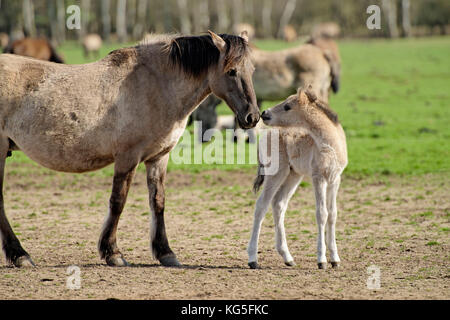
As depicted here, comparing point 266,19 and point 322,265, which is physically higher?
point 266,19

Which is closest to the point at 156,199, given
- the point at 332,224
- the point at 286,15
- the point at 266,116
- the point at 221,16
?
the point at 266,116

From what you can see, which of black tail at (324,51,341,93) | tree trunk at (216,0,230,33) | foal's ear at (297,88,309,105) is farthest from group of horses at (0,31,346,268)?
tree trunk at (216,0,230,33)

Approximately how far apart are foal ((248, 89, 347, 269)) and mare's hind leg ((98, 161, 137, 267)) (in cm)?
159

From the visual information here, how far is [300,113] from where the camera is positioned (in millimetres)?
8289

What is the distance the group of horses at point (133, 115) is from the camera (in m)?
7.86

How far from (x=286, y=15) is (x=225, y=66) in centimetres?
7223

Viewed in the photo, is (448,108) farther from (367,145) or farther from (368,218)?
(368,218)

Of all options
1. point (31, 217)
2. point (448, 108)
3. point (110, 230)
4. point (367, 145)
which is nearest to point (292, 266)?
point (110, 230)

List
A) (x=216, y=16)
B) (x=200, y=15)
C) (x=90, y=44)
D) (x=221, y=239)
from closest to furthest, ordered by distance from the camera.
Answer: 1. (x=221, y=239)
2. (x=90, y=44)
3. (x=200, y=15)
4. (x=216, y=16)

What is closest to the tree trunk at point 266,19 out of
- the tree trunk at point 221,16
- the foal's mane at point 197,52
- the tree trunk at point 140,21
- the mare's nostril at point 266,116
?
the tree trunk at point 221,16

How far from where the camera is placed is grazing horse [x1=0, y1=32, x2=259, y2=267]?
7.86 meters

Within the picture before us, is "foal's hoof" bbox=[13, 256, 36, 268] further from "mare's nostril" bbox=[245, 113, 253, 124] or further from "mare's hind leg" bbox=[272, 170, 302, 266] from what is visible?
"mare's nostril" bbox=[245, 113, 253, 124]

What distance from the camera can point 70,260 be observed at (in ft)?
27.5

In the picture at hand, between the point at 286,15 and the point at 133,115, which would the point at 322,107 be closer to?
the point at 133,115
